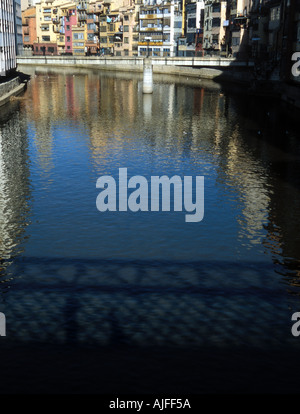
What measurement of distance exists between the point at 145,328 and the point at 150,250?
7535 millimetres

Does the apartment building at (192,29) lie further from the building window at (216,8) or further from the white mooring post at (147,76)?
the white mooring post at (147,76)

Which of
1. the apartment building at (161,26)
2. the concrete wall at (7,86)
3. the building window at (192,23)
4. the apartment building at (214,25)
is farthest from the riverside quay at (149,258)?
the apartment building at (161,26)

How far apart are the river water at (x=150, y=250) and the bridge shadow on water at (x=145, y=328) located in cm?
8

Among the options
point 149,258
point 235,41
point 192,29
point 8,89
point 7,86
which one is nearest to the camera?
point 149,258

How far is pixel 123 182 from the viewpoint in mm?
38969

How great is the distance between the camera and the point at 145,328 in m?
19.1

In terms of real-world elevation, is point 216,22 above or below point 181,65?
above

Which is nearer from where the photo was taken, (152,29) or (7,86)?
(7,86)

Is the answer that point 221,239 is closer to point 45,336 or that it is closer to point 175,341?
point 175,341

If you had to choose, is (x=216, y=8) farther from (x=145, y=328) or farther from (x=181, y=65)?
(x=145, y=328)

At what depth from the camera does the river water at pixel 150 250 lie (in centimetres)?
1906

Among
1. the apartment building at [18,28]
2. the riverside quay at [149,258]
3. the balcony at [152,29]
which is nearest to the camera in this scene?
the riverside quay at [149,258]

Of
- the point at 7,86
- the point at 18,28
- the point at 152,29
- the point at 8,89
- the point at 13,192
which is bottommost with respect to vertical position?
the point at 13,192

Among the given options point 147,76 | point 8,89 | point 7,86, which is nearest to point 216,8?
point 147,76
